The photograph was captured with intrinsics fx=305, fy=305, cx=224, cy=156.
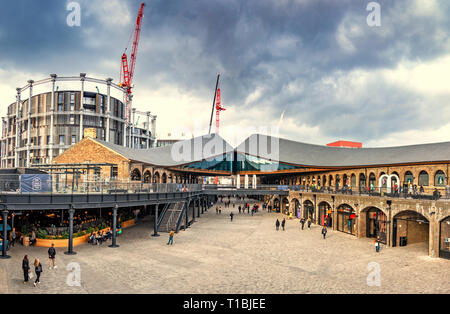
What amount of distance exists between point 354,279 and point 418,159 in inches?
1136

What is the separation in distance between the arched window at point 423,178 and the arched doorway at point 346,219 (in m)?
12.4

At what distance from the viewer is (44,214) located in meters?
29.2

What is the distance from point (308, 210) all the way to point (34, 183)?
33.9m

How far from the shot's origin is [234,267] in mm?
18672

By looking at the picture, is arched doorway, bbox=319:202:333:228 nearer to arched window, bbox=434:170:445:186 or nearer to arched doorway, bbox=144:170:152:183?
arched window, bbox=434:170:445:186

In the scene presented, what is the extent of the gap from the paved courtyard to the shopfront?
5.24 feet

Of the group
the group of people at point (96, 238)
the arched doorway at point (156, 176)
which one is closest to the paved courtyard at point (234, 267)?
the group of people at point (96, 238)

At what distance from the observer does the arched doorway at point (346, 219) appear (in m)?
32.3

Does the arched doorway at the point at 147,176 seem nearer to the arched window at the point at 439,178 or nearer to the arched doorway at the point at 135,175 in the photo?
the arched doorway at the point at 135,175

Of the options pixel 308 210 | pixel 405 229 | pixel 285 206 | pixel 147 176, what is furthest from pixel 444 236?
pixel 147 176

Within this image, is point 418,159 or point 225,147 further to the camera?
point 225,147

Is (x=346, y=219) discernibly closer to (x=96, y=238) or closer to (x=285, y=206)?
(x=285, y=206)
